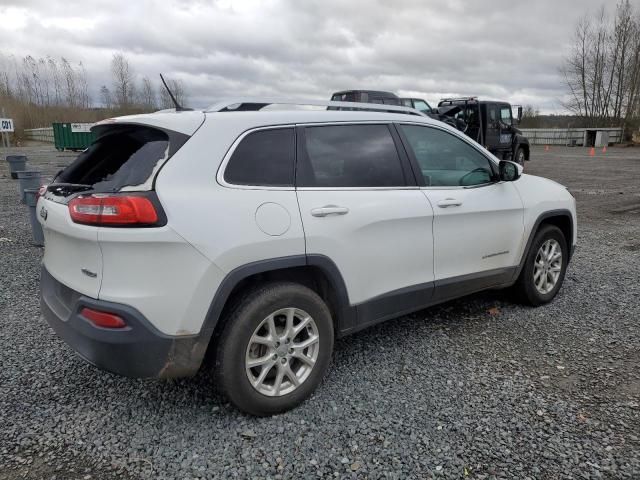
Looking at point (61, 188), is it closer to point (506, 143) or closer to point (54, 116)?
point (506, 143)

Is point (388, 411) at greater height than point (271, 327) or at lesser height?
lesser

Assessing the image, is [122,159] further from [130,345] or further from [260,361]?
[260,361]

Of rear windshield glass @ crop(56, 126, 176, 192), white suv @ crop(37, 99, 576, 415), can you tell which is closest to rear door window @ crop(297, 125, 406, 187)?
white suv @ crop(37, 99, 576, 415)

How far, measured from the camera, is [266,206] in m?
2.75

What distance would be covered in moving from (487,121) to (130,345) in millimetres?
16219

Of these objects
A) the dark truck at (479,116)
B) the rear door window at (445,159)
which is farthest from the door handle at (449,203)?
the dark truck at (479,116)

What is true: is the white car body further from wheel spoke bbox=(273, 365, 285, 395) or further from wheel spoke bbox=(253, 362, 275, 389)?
wheel spoke bbox=(273, 365, 285, 395)

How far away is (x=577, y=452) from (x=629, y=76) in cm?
4394

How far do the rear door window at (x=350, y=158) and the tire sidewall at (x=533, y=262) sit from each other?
1.71 metres

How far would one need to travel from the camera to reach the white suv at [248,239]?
2.46 meters

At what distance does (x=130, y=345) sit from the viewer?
246 centimetres

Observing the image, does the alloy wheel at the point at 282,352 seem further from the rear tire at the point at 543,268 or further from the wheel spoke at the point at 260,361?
the rear tire at the point at 543,268

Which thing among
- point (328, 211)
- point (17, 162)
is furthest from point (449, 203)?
point (17, 162)

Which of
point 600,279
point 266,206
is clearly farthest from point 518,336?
point 266,206
